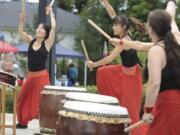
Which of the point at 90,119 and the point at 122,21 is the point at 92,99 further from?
the point at 122,21

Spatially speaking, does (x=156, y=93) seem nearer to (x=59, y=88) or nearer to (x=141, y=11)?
(x=59, y=88)

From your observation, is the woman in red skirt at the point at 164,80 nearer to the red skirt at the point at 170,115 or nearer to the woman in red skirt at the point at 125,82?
the red skirt at the point at 170,115

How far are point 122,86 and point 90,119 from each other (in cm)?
219

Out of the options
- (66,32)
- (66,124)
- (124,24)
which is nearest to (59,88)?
(124,24)

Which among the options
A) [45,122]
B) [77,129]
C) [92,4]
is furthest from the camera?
[92,4]

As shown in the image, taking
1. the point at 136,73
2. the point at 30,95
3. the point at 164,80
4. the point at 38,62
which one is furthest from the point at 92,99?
the point at 30,95

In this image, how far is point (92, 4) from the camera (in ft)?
113

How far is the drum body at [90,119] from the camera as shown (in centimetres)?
511

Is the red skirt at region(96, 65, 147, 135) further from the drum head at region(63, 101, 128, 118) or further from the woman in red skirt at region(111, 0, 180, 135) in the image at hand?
the woman in red skirt at region(111, 0, 180, 135)

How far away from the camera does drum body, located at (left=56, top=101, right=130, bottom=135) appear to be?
511 cm

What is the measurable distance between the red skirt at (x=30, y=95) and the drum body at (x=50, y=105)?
85cm

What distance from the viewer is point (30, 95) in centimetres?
876

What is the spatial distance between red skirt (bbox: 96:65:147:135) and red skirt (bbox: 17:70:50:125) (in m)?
1.38

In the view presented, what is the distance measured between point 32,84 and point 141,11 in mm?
23749
